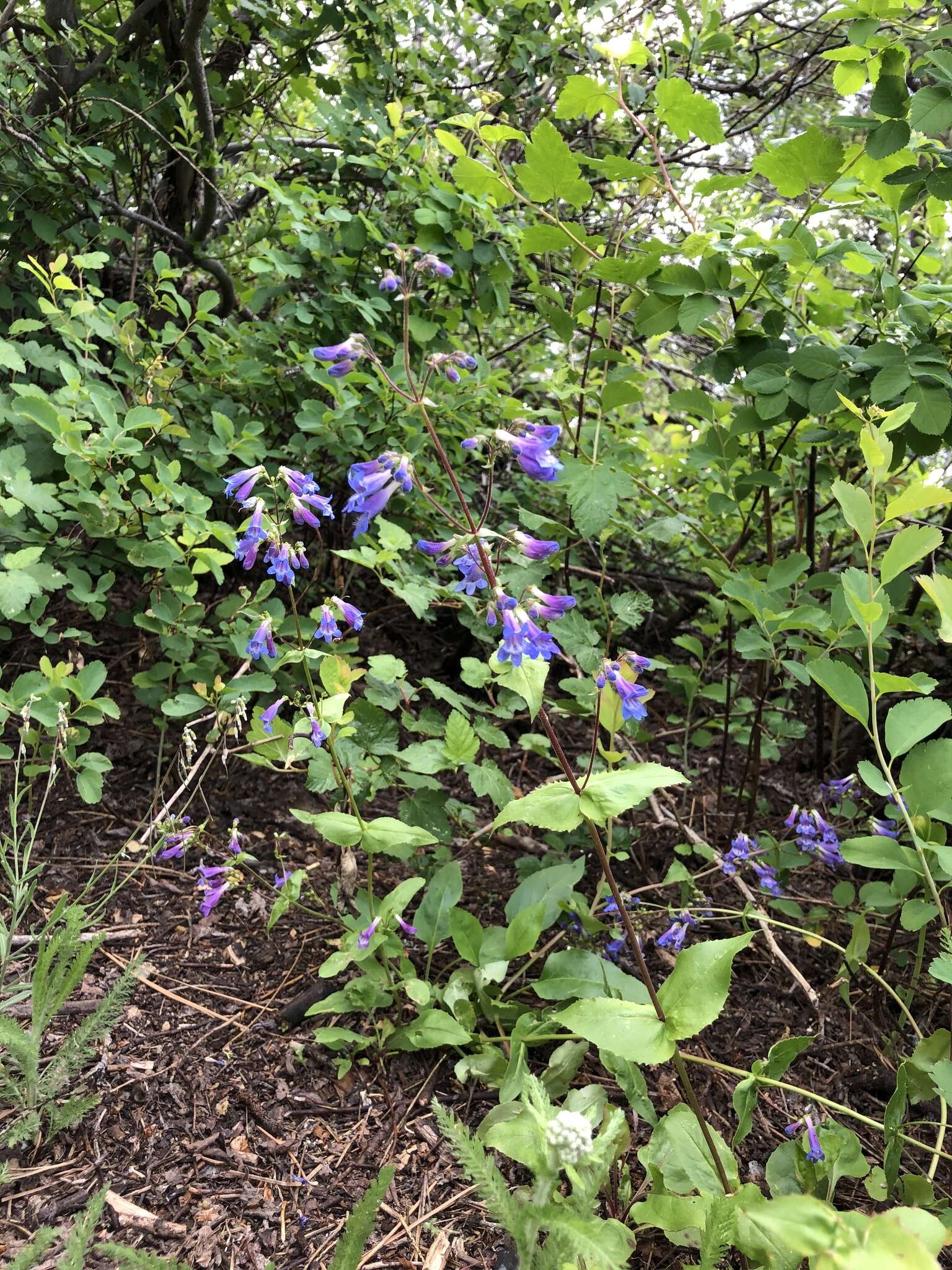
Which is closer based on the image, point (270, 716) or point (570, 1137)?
point (570, 1137)

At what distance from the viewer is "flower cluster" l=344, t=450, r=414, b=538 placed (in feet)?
4.96

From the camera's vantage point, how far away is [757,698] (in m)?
2.23

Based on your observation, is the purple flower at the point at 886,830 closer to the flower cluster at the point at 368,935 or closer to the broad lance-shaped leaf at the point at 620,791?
the broad lance-shaped leaf at the point at 620,791

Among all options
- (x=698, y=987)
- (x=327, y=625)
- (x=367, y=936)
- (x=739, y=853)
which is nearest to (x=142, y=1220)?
(x=367, y=936)

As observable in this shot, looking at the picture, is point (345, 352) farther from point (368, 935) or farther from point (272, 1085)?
point (272, 1085)

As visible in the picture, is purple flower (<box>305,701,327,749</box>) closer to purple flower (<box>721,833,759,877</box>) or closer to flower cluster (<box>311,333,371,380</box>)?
flower cluster (<box>311,333,371,380</box>)

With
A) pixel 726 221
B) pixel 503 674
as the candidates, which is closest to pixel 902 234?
pixel 726 221

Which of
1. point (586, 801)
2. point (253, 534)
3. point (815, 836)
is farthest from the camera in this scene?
point (815, 836)

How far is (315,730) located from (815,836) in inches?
56.3

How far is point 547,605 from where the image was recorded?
146cm

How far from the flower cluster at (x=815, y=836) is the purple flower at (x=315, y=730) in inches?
50.9

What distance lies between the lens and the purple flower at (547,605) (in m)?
1.45

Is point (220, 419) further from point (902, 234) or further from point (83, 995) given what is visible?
point (902, 234)

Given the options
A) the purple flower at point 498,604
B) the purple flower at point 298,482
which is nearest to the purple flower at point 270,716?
the purple flower at point 298,482
